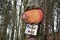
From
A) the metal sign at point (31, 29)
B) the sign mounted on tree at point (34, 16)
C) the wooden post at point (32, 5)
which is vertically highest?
the wooden post at point (32, 5)

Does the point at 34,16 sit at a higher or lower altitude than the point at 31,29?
higher

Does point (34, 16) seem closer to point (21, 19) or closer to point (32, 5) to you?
point (32, 5)

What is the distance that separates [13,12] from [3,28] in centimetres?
23

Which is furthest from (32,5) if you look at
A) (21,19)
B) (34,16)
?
(21,19)

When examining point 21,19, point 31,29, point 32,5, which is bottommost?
point 31,29

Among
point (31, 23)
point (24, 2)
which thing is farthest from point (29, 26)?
point (24, 2)

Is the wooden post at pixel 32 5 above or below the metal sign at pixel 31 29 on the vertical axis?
above

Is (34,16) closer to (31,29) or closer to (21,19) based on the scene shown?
(31,29)

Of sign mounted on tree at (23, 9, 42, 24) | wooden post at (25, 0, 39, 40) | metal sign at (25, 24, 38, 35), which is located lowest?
metal sign at (25, 24, 38, 35)

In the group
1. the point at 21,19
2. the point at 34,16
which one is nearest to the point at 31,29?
the point at 34,16

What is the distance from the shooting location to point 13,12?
2.22 meters

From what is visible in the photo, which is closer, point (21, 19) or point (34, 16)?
point (34, 16)

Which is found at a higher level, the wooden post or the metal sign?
the wooden post

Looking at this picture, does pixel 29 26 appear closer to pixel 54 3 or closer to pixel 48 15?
pixel 48 15
